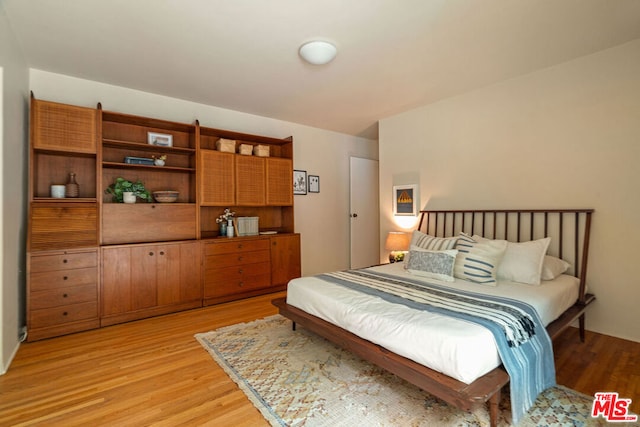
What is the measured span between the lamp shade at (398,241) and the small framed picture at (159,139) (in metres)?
3.09

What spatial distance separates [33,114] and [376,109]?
146 inches

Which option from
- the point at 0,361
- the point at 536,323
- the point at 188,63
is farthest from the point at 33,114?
the point at 536,323

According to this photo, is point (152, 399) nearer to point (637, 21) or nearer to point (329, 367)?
point (329, 367)

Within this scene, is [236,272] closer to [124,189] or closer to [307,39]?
[124,189]

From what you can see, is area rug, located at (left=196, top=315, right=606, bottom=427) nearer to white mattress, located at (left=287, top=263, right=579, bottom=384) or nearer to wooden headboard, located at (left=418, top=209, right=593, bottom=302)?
white mattress, located at (left=287, top=263, right=579, bottom=384)

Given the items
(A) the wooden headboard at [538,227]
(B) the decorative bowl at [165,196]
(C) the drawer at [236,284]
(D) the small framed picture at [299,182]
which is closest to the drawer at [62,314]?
(C) the drawer at [236,284]

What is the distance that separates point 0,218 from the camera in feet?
6.49

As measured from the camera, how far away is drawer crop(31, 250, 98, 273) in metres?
2.55

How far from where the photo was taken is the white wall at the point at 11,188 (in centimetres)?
202

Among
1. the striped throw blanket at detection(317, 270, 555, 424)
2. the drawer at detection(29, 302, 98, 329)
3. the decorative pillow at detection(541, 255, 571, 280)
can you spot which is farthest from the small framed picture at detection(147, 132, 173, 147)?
the decorative pillow at detection(541, 255, 571, 280)

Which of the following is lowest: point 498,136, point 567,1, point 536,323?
point 536,323

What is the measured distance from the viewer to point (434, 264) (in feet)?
8.59

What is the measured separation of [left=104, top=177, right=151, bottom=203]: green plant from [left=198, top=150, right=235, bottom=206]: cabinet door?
0.62 metres

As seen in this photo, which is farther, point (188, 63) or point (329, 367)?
point (188, 63)
